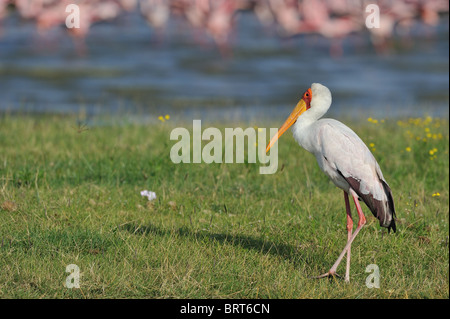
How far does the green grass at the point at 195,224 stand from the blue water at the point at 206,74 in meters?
2.70

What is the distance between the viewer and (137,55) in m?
15.4

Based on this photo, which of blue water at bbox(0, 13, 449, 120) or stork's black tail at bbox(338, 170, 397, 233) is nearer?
stork's black tail at bbox(338, 170, 397, 233)

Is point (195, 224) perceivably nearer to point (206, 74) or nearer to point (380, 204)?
point (380, 204)

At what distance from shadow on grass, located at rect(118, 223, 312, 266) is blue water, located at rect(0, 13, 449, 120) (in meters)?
4.50

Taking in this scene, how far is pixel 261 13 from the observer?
16.3m

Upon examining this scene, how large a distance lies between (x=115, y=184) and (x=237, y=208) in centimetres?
112

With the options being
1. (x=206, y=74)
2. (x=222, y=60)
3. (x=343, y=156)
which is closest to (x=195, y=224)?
(x=343, y=156)

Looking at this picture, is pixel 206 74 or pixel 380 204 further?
pixel 206 74

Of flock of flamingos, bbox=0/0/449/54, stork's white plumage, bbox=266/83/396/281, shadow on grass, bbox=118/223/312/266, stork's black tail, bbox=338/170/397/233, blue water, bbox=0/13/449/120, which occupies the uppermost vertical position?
flock of flamingos, bbox=0/0/449/54

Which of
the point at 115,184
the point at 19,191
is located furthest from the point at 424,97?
the point at 19,191

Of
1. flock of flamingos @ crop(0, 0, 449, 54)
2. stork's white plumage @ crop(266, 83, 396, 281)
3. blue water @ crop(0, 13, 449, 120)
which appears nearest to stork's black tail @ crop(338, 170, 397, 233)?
stork's white plumage @ crop(266, 83, 396, 281)

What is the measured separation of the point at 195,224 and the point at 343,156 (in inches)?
56.9

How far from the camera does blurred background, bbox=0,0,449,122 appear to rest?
12.0m

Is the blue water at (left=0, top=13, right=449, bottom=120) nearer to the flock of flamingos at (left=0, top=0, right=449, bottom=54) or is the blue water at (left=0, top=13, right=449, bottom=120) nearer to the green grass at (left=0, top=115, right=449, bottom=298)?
the flock of flamingos at (left=0, top=0, right=449, bottom=54)
